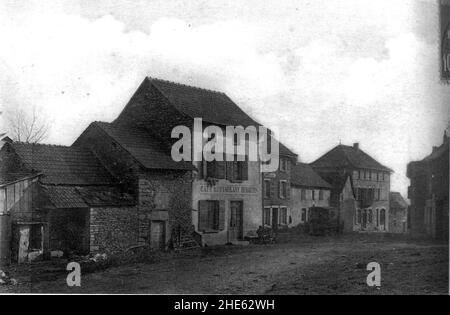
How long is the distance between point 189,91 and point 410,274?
9959mm

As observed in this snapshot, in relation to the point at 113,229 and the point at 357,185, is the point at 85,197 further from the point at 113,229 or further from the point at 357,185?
the point at 357,185

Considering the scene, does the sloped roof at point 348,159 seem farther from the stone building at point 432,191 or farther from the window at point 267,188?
the window at point 267,188

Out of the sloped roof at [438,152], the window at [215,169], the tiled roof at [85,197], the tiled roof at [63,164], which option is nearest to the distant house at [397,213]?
the sloped roof at [438,152]

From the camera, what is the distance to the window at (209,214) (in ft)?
57.5

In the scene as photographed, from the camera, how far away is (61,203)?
1359 cm

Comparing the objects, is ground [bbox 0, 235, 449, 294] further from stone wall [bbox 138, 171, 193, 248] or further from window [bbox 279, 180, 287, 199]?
window [bbox 279, 180, 287, 199]

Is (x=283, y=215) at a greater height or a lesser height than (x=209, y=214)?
lesser

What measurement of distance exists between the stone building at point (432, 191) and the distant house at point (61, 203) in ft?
27.6

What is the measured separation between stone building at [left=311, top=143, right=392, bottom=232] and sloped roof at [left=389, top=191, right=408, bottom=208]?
0.18m

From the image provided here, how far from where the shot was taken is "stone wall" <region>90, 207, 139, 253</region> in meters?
14.5

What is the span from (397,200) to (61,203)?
30.0 ft

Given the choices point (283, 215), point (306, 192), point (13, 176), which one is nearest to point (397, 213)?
point (283, 215)

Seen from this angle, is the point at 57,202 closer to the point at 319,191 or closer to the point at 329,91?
the point at 329,91
